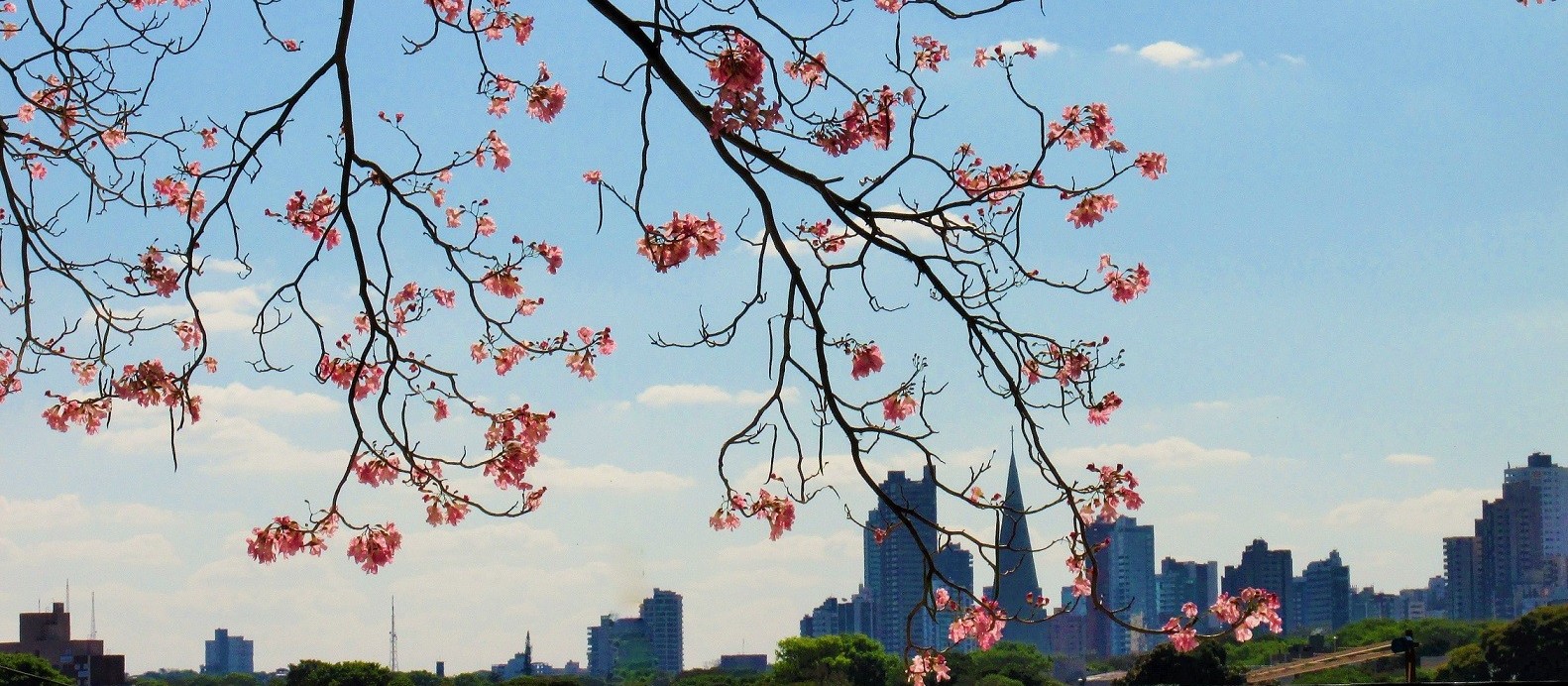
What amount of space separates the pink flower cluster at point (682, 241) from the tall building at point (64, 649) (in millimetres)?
95845

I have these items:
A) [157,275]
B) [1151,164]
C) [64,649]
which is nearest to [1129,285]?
[1151,164]

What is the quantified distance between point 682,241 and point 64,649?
101m

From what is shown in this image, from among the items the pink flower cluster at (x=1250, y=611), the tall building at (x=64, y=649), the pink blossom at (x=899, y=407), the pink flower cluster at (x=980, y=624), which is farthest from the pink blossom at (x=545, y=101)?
the tall building at (x=64, y=649)

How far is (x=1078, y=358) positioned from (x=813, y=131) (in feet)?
3.71

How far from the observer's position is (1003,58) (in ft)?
18.6

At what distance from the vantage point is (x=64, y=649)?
319 feet

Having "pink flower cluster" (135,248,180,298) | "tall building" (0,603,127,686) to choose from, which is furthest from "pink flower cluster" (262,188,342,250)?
"tall building" (0,603,127,686)

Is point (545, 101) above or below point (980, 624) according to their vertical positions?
above

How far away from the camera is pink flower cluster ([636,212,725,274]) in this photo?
541 cm

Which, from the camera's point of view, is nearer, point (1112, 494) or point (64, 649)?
point (1112, 494)

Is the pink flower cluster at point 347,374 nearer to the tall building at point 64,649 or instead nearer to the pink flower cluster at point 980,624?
the pink flower cluster at point 980,624

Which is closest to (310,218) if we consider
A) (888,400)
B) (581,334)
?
(581,334)

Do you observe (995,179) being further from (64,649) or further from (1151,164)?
(64,649)

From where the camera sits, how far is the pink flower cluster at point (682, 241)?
5406 millimetres
